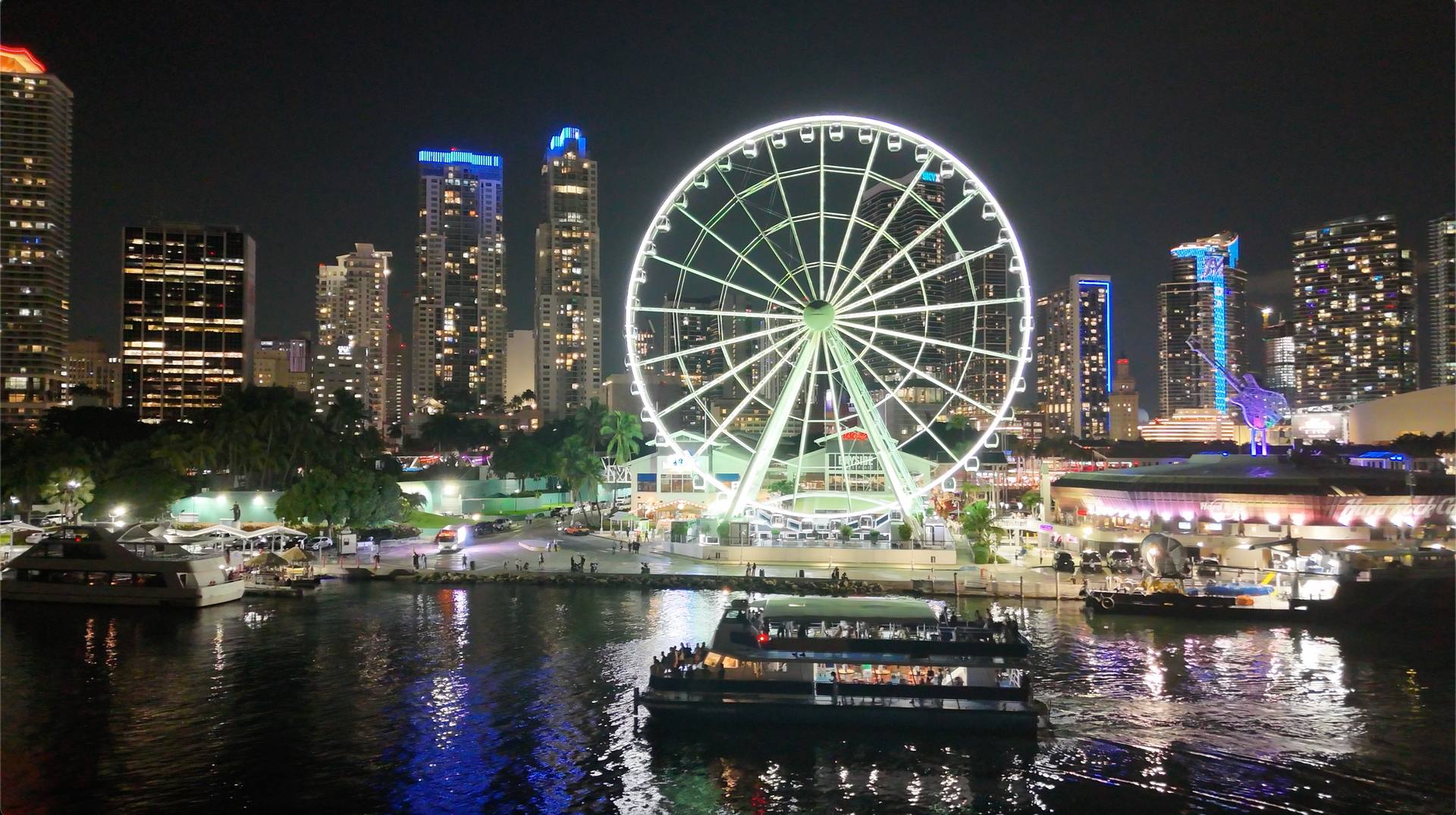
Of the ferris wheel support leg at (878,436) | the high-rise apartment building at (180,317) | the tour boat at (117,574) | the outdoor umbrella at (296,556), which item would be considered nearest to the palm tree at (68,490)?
the tour boat at (117,574)

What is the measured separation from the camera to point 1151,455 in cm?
14038

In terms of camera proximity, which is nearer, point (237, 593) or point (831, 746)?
point (831, 746)

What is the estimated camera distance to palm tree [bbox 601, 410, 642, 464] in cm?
9550

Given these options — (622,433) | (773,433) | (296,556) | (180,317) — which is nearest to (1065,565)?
(773,433)

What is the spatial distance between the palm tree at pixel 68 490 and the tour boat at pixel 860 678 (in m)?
55.7

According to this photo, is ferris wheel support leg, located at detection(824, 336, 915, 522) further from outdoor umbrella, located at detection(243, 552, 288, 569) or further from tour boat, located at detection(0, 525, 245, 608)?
tour boat, located at detection(0, 525, 245, 608)

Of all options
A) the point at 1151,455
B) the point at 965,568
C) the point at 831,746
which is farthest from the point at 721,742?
the point at 1151,455

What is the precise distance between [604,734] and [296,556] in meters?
32.2

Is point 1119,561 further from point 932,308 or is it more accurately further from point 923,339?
point 932,308

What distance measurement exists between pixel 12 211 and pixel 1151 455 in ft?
677

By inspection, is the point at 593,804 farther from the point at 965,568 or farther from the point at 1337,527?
the point at 1337,527

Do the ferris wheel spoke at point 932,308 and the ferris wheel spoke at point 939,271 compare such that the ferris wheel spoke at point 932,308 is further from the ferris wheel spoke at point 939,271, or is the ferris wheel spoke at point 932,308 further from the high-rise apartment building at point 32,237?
the high-rise apartment building at point 32,237

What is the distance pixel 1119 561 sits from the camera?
52.5 m

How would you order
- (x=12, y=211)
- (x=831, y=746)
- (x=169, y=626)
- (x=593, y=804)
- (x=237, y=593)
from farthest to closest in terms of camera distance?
1. (x=12, y=211)
2. (x=237, y=593)
3. (x=169, y=626)
4. (x=831, y=746)
5. (x=593, y=804)
